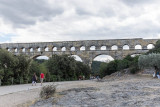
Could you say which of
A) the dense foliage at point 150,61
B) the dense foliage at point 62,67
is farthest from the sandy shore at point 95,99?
the dense foliage at point 62,67

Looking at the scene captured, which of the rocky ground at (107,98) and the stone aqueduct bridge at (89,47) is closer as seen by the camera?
the rocky ground at (107,98)

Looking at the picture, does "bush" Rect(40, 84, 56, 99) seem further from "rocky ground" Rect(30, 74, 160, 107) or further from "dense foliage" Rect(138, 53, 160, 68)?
"dense foliage" Rect(138, 53, 160, 68)

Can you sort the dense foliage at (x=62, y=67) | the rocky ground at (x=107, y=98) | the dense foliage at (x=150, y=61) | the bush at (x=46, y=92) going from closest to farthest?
the rocky ground at (x=107, y=98) → the bush at (x=46, y=92) → the dense foliage at (x=150, y=61) → the dense foliage at (x=62, y=67)

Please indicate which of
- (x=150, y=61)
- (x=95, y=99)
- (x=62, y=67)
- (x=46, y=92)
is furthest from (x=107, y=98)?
(x=62, y=67)

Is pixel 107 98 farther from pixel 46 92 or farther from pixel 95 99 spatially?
pixel 46 92

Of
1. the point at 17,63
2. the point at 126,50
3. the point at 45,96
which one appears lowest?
the point at 45,96

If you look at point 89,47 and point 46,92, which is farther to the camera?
point 89,47

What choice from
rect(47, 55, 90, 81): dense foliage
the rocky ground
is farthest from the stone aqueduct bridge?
the rocky ground

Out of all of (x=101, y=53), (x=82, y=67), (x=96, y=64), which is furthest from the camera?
(x=96, y=64)

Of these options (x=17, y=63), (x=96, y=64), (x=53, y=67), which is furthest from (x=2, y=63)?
(x=96, y=64)

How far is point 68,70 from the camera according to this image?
28266mm

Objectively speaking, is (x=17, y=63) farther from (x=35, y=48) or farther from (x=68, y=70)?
(x=35, y=48)

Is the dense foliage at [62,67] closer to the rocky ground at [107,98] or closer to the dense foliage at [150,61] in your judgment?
the dense foliage at [150,61]

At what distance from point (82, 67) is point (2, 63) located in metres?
20.2
